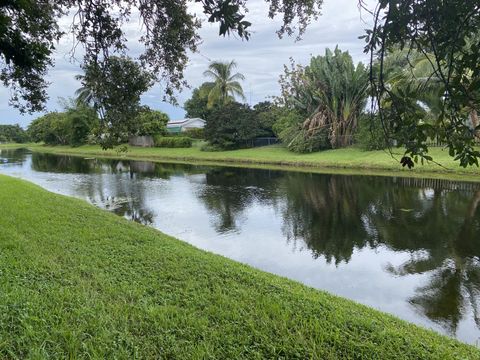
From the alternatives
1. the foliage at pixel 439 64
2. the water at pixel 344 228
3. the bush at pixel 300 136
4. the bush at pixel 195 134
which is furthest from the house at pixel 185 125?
the foliage at pixel 439 64

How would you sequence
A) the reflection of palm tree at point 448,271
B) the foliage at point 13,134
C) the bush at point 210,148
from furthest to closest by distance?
1. the foliage at point 13,134
2. the bush at point 210,148
3. the reflection of palm tree at point 448,271

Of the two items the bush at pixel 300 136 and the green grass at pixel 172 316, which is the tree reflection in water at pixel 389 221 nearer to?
the green grass at pixel 172 316

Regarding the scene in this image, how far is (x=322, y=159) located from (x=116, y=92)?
2493 cm

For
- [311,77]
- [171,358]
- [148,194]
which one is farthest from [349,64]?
[171,358]

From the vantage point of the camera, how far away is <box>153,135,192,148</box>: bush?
4581cm

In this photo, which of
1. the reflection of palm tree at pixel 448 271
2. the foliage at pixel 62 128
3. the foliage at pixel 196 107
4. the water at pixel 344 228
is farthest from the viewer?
the foliage at pixel 196 107

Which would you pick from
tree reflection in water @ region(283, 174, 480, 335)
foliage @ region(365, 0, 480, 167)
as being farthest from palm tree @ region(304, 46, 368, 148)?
foliage @ region(365, 0, 480, 167)

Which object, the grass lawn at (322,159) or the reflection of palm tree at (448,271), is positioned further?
the grass lawn at (322,159)

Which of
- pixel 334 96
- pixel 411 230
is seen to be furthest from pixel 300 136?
pixel 411 230

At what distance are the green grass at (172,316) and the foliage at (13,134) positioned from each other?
9650 centimetres

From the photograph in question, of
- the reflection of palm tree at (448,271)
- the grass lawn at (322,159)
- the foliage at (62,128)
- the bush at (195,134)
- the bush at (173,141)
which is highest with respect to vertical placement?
the foliage at (62,128)

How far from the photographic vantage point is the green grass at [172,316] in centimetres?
360

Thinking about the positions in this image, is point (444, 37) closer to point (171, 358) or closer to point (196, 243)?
point (171, 358)

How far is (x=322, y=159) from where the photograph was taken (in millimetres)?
29656
